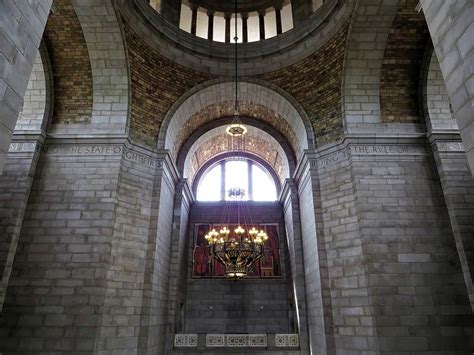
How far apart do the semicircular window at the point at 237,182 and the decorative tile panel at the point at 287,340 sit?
19.3ft

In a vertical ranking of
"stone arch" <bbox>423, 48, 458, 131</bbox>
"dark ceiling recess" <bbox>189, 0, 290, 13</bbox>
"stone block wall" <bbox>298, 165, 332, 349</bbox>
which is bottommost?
"stone block wall" <bbox>298, 165, 332, 349</bbox>

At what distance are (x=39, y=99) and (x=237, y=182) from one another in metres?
8.34

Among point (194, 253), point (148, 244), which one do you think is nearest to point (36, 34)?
point (148, 244)

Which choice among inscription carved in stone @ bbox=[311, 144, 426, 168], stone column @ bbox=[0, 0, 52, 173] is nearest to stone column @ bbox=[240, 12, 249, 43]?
inscription carved in stone @ bbox=[311, 144, 426, 168]

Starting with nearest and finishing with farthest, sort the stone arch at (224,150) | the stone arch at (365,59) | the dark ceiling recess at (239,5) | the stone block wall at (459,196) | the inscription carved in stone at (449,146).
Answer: the stone block wall at (459,196) → the stone arch at (365,59) → the inscription carved in stone at (449,146) → the dark ceiling recess at (239,5) → the stone arch at (224,150)

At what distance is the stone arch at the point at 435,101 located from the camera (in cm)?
821

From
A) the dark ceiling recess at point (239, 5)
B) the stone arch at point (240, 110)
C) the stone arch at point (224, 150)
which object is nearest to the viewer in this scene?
the stone arch at point (240, 110)

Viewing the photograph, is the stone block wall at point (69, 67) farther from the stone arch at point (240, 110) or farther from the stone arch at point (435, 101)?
the stone arch at point (435, 101)

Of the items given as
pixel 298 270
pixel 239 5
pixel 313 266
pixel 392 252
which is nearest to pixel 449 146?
pixel 392 252

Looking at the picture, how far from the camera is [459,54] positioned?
350 centimetres

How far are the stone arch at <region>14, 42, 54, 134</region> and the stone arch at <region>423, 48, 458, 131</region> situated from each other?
970 centimetres

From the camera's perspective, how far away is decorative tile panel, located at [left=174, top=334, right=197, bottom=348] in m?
9.38

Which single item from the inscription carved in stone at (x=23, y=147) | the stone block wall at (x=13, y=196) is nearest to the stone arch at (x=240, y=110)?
the inscription carved in stone at (x=23, y=147)

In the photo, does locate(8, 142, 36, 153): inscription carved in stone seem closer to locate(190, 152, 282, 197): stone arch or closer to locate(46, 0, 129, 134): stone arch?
locate(46, 0, 129, 134): stone arch
